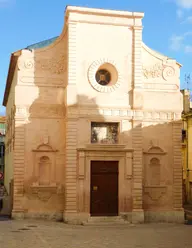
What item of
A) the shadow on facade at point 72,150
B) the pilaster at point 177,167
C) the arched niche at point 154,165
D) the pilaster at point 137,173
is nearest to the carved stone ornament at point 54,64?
the shadow on facade at point 72,150

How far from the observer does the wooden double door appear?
2600 centimetres

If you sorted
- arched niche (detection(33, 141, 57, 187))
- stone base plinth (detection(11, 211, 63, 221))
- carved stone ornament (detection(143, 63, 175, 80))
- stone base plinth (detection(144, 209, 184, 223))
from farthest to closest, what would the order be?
carved stone ornament (detection(143, 63, 175, 80)), stone base plinth (detection(144, 209, 184, 223)), arched niche (detection(33, 141, 57, 187)), stone base plinth (detection(11, 211, 63, 221))

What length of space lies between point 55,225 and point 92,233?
3473mm

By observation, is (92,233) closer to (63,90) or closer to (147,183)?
(147,183)

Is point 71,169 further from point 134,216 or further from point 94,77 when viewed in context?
point 94,77

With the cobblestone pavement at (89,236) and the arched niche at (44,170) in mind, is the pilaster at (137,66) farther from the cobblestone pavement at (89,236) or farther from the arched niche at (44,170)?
the cobblestone pavement at (89,236)

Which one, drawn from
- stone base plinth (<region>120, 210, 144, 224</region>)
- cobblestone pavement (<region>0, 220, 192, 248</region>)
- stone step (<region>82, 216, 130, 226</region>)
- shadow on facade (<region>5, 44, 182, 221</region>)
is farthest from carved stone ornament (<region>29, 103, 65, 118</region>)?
Answer: stone base plinth (<region>120, 210, 144, 224</region>)

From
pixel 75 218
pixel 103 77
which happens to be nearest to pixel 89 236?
pixel 75 218

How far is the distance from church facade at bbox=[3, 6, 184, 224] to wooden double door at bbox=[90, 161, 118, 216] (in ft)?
0.19

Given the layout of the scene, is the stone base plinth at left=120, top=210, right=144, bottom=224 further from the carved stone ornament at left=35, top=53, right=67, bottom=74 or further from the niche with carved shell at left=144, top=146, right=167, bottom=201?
the carved stone ornament at left=35, top=53, right=67, bottom=74

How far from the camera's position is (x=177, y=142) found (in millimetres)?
27547

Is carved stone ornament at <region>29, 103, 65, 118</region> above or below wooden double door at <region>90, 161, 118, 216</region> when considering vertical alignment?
above

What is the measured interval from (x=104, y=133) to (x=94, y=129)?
66 centimetres

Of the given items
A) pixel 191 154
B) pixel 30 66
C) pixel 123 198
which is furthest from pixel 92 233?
pixel 191 154
